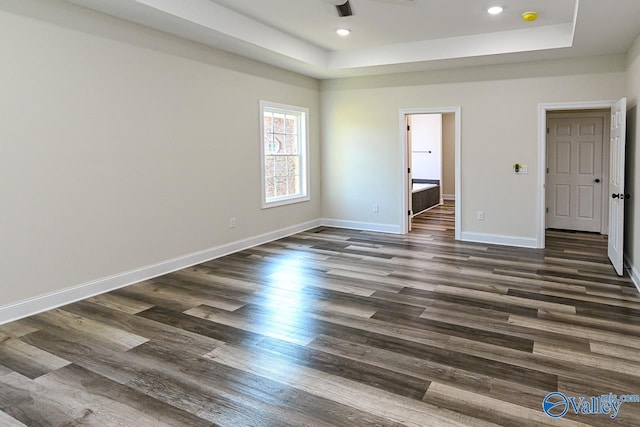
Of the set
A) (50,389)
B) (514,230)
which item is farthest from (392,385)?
(514,230)

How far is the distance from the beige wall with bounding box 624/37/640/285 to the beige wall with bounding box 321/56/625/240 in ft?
2.24

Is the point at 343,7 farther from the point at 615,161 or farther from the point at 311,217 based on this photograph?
the point at 311,217

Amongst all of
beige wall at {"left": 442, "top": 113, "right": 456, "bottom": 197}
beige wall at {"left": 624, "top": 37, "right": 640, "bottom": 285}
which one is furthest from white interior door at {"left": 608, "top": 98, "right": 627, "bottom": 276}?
beige wall at {"left": 442, "top": 113, "right": 456, "bottom": 197}

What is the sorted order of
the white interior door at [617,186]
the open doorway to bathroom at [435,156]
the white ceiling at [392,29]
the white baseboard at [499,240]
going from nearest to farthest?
1. the white ceiling at [392,29]
2. the white interior door at [617,186]
3. the white baseboard at [499,240]
4. the open doorway to bathroom at [435,156]

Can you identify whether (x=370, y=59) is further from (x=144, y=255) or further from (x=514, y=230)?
(x=144, y=255)

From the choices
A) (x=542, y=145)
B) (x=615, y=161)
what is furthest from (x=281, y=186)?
(x=615, y=161)

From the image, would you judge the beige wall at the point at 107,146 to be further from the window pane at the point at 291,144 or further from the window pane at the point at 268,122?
the window pane at the point at 291,144

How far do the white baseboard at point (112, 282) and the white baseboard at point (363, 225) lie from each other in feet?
5.25

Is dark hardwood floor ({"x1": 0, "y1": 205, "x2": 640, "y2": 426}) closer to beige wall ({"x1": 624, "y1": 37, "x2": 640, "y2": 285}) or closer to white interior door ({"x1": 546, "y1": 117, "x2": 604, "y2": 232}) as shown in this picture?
beige wall ({"x1": 624, "y1": 37, "x2": 640, "y2": 285})

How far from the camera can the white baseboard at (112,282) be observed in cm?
349

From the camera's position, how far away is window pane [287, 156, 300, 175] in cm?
698

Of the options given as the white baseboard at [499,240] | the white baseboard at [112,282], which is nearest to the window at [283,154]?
the white baseboard at [112,282]

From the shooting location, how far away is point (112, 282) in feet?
13.8

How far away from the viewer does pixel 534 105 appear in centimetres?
579
